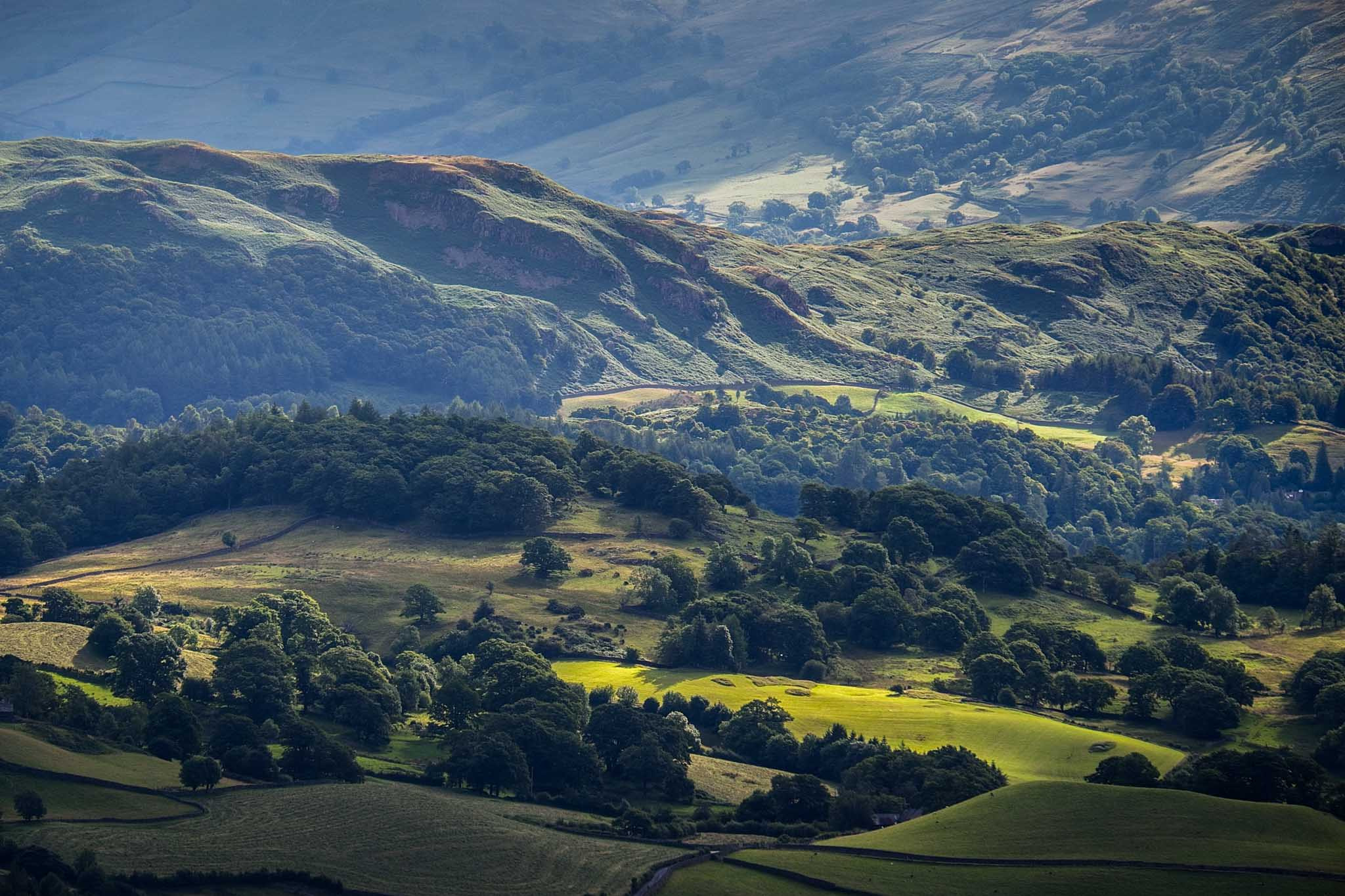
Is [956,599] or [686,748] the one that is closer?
[686,748]

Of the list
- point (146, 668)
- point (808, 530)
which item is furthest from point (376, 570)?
point (808, 530)

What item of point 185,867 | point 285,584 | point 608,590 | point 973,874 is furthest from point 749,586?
point 185,867

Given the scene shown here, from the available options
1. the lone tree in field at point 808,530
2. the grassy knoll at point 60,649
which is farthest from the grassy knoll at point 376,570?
the grassy knoll at point 60,649

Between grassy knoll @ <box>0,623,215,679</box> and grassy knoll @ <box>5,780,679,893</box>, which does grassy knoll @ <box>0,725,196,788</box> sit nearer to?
grassy knoll @ <box>5,780,679,893</box>

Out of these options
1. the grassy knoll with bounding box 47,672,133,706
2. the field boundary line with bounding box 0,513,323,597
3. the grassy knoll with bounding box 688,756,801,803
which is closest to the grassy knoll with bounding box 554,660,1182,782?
the grassy knoll with bounding box 688,756,801,803

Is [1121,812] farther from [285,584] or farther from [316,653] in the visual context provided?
[285,584]

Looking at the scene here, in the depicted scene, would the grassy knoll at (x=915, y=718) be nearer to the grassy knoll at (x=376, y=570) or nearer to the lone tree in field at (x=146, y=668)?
the grassy knoll at (x=376, y=570)
